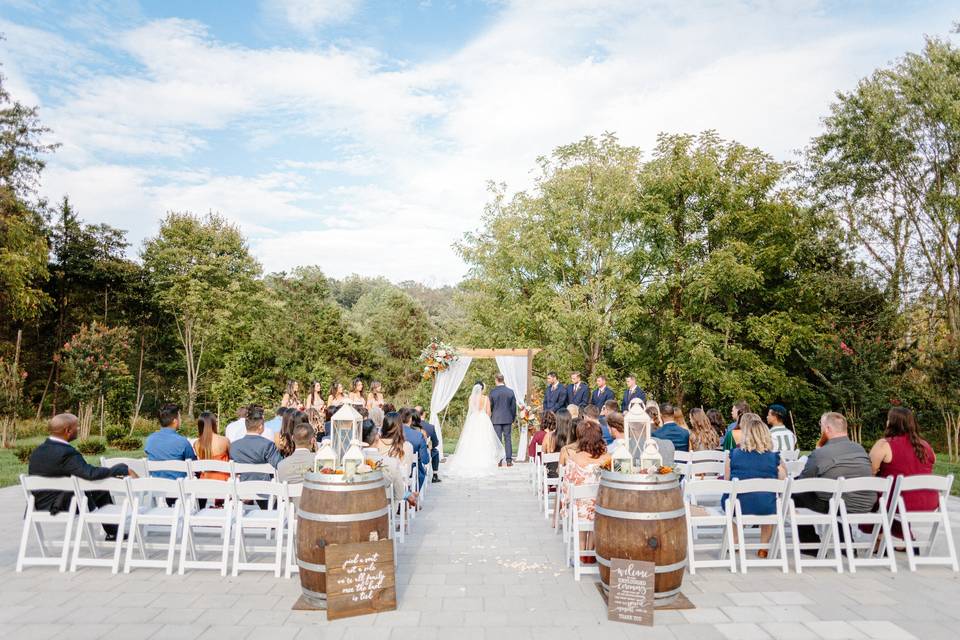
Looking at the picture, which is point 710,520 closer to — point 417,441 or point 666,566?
point 666,566

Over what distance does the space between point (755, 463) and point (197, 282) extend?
83.9 ft

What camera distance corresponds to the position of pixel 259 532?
6.29 meters

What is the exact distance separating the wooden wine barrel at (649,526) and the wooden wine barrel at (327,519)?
160 cm

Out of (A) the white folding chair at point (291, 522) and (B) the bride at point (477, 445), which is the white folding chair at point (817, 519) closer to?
(A) the white folding chair at point (291, 522)

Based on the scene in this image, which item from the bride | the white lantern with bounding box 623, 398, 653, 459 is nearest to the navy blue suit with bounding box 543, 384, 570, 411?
the bride

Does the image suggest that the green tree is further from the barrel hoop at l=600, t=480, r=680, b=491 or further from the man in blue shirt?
the barrel hoop at l=600, t=480, r=680, b=491

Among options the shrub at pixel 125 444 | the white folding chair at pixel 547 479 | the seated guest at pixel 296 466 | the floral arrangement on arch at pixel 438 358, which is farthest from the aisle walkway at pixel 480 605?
the shrub at pixel 125 444

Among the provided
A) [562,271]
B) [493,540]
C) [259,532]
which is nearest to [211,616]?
[259,532]

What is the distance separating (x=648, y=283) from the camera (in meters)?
21.5

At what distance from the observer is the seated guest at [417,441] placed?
765cm

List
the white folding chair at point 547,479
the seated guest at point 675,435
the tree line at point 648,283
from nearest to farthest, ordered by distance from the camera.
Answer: the white folding chair at point 547,479 → the seated guest at point 675,435 → the tree line at point 648,283

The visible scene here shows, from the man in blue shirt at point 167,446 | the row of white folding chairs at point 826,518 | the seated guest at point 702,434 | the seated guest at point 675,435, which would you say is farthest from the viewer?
the seated guest at point 702,434

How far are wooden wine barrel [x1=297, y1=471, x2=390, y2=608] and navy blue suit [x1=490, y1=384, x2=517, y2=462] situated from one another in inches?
306

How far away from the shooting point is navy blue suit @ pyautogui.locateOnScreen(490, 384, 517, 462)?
11.9 m
